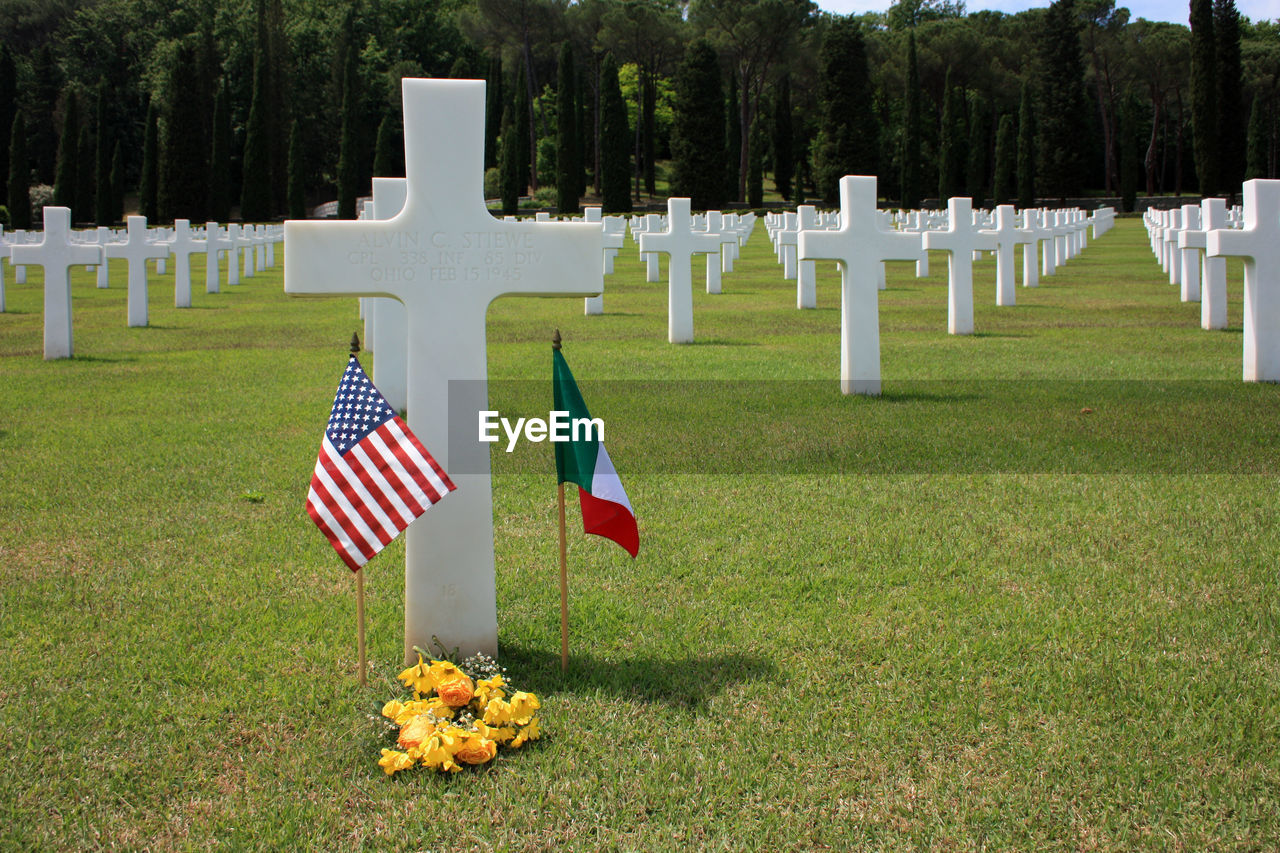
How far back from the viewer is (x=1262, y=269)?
11.0 meters

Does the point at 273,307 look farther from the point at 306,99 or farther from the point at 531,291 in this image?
the point at 306,99

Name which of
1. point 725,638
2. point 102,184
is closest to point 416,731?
point 725,638

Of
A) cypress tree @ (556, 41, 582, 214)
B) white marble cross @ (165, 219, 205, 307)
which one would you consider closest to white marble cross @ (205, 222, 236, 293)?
white marble cross @ (165, 219, 205, 307)

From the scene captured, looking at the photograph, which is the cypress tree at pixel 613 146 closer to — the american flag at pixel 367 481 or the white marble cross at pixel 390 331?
the white marble cross at pixel 390 331

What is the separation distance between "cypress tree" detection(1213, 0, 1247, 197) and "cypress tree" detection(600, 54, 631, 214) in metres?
29.0

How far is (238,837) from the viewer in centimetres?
333

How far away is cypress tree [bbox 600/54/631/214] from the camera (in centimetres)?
6156

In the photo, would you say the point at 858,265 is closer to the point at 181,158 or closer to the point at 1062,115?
the point at 181,158

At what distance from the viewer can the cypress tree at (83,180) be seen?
59844mm

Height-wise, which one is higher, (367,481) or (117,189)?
(117,189)

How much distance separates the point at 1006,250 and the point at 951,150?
45530mm

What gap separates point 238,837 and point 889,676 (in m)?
2.33

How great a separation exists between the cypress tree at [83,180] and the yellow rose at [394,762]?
63.0 meters

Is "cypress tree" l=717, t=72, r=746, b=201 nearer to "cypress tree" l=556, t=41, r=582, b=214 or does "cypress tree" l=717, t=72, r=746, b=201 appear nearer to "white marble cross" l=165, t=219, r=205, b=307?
"cypress tree" l=556, t=41, r=582, b=214
